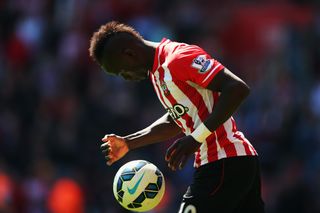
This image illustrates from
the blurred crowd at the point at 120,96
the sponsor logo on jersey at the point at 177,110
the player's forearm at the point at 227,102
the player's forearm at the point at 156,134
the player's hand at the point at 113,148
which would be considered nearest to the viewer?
the player's forearm at the point at 227,102

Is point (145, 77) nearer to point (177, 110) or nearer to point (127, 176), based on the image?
point (177, 110)

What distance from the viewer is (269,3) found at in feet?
51.5

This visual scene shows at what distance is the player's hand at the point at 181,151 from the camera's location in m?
6.46

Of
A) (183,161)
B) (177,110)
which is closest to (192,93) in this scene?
(177,110)

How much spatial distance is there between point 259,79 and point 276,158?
72.7 inches

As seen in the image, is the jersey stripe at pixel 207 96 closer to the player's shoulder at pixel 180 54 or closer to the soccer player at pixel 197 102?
the soccer player at pixel 197 102

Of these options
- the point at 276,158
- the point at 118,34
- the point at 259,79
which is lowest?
the point at 276,158

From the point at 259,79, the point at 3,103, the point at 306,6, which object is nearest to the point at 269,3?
the point at 306,6

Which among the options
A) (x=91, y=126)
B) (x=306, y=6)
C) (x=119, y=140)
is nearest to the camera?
(x=119, y=140)

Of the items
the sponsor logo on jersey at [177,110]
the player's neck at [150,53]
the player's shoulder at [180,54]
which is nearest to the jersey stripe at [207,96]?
the sponsor logo on jersey at [177,110]

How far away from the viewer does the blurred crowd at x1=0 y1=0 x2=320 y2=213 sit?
1310 centimetres

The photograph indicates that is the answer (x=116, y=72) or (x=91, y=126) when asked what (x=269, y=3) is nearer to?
(x=91, y=126)

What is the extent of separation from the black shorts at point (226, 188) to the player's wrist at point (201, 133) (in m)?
0.46

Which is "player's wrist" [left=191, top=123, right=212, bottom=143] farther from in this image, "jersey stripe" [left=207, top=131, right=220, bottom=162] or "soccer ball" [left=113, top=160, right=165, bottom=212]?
"soccer ball" [left=113, top=160, right=165, bottom=212]
